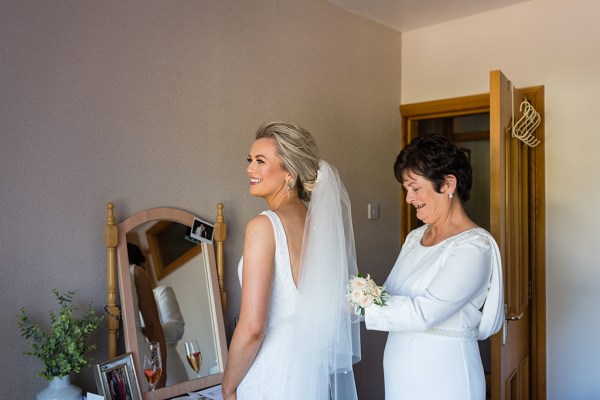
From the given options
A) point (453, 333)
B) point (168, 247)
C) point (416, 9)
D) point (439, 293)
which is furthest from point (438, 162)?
point (416, 9)

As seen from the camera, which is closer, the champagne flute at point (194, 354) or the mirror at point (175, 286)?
the mirror at point (175, 286)

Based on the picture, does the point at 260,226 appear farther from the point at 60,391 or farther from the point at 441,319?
the point at 60,391

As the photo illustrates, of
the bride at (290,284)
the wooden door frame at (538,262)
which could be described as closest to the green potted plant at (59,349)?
the bride at (290,284)

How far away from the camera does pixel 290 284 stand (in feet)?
5.81

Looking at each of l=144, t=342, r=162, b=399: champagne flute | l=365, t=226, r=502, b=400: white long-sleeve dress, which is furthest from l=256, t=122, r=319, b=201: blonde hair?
l=144, t=342, r=162, b=399: champagne flute

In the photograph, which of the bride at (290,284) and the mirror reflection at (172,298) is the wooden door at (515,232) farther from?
the mirror reflection at (172,298)

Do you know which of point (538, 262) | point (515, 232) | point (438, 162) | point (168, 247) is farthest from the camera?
point (538, 262)

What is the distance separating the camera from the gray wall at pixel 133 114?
6.27 feet

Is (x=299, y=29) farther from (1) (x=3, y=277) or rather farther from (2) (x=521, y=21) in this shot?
(1) (x=3, y=277)

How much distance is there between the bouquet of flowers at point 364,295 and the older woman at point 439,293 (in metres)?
0.02

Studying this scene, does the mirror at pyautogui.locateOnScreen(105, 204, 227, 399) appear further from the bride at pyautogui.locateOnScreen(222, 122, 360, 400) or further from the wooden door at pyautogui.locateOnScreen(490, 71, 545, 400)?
the wooden door at pyautogui.locateOnScreen(490, 71, 545, 400)

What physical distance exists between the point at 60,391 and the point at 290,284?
2.67ft

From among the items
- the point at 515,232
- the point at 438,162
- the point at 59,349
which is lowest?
the point at 59,349

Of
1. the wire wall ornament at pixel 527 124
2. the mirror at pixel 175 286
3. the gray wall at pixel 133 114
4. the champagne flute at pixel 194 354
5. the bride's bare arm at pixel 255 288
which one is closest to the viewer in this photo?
the bride's bare arm at pixel 255 288
